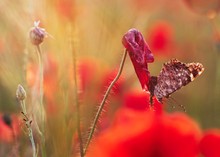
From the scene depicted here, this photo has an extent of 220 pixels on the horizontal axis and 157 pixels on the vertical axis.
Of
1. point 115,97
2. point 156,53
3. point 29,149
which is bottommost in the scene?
point 29,149

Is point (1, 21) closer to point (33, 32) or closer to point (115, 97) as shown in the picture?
point (115, 97)

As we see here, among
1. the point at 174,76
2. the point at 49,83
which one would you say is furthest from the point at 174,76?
the point at 49,83

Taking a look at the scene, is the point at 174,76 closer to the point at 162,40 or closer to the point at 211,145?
the point at 211,145

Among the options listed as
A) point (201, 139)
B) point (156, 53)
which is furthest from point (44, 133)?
point (156, 53)

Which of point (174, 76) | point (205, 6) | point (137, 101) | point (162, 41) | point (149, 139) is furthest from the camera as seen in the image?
point (162, 41)

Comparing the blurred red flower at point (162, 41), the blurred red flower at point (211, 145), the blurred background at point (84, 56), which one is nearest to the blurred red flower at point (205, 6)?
the blurred background at point (84, 56)

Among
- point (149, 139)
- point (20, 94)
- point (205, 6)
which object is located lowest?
point (149, 139)
